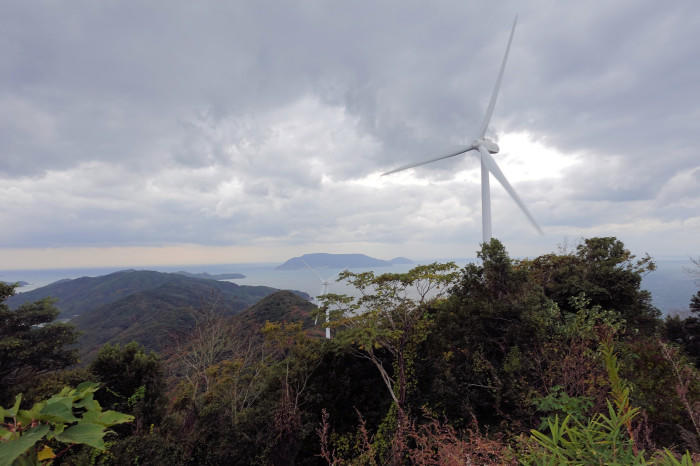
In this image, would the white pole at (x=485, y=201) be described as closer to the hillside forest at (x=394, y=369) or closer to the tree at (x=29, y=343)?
the hillside forest at (x=394, y=369)

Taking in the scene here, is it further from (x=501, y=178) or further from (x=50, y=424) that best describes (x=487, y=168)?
(x=50, y=424)

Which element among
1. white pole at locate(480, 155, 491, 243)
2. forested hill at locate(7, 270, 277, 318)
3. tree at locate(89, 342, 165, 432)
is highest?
white pole at locate(480, 155, 491, 243)

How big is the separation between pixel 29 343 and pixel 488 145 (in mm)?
23092

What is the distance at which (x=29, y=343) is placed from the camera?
10320 mm

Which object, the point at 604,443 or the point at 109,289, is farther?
the point at 109,289

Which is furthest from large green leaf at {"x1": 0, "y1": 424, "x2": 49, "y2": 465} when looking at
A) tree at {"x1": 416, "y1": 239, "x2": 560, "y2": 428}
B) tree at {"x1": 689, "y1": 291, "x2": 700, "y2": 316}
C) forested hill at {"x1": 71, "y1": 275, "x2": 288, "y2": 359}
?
forested hill at {"x1": 71, "y1": 275, "x2": 288, "y2": 359}

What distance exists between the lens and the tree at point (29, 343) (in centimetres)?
951

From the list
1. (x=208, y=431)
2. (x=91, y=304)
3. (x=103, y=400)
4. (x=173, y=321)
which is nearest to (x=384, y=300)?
(x=208, y=431)

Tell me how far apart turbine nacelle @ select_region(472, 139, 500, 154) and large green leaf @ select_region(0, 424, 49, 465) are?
1854 cm

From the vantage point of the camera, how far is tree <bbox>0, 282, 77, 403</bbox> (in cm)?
951

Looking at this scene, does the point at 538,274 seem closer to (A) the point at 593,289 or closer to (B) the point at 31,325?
(A) the point at 593,289

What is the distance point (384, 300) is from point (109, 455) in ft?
26.7

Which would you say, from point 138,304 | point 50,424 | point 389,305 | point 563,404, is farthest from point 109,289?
point 563,404

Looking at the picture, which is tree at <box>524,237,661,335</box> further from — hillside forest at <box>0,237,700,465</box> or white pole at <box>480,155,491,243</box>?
white pole at <box>480,155,491,243</box>
